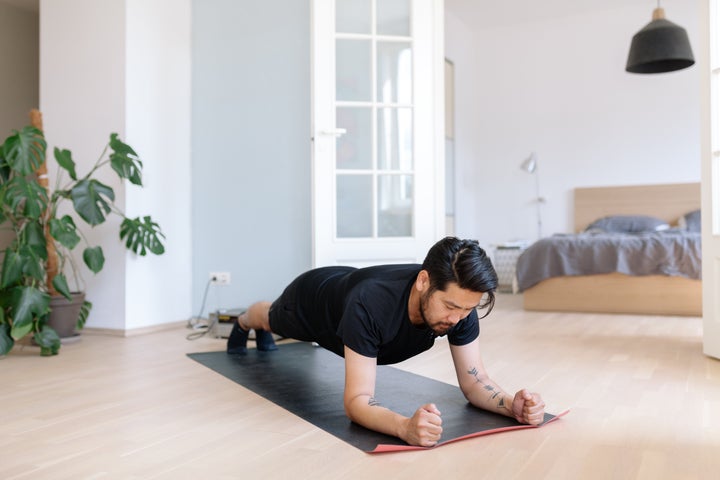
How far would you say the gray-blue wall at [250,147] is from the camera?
4.17 m

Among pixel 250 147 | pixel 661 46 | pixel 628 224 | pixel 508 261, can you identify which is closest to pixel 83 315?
pixel 250 147

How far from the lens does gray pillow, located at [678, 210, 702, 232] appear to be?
20.5ft

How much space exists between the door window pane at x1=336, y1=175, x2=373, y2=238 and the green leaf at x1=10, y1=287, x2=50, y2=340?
159 centimetres

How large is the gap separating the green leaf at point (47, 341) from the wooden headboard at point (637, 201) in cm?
558

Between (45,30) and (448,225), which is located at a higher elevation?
(45,30)

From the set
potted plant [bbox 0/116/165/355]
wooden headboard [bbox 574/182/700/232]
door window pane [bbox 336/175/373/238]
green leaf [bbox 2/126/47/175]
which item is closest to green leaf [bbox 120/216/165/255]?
potted plant [bbox 0/116/165/355]

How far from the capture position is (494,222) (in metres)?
7.78

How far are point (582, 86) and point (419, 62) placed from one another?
161 inches

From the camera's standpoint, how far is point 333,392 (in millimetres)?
2410

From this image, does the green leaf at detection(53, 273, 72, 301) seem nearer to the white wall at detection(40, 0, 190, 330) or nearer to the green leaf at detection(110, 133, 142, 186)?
the white wall at detection(40, 0, 190, 330)

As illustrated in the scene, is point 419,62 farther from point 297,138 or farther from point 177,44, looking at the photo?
point 177,44

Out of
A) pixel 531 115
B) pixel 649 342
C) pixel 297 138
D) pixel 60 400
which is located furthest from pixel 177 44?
pixel 531 115

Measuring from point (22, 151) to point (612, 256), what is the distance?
161 inches

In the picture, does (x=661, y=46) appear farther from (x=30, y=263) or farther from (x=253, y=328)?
(x=30, y=263)
